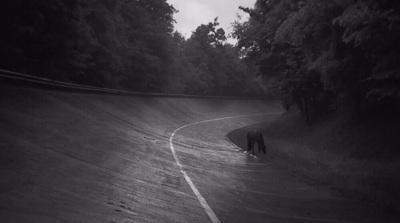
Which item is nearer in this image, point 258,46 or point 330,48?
point 330,48

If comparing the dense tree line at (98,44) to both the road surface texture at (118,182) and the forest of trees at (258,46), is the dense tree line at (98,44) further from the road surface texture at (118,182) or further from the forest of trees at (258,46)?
the road surface texture at (118,182)

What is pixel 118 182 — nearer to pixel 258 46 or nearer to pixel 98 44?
pixel 258 46

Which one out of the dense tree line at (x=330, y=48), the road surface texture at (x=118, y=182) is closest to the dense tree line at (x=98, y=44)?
the dense tree line at (x=330, y=48)

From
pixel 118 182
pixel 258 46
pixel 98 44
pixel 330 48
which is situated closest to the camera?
pixel 118 182

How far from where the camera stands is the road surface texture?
6627 millimetres

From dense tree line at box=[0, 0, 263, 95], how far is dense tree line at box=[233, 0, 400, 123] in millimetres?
5084

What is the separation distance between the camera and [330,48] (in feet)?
41.9

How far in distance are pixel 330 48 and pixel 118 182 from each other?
8.47 m

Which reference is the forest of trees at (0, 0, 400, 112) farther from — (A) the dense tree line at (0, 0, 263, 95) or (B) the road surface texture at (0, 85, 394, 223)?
(B) the road surface texture at (0, 85, 394, 223)

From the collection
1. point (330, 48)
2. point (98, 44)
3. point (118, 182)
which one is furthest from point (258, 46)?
point (118, 182)

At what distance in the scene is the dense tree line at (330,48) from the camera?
9273 millimetres

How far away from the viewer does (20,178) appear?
7.07 m

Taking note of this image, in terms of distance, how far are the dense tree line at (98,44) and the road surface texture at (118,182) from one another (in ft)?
22.1

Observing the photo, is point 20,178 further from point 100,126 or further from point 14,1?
point 14,1
